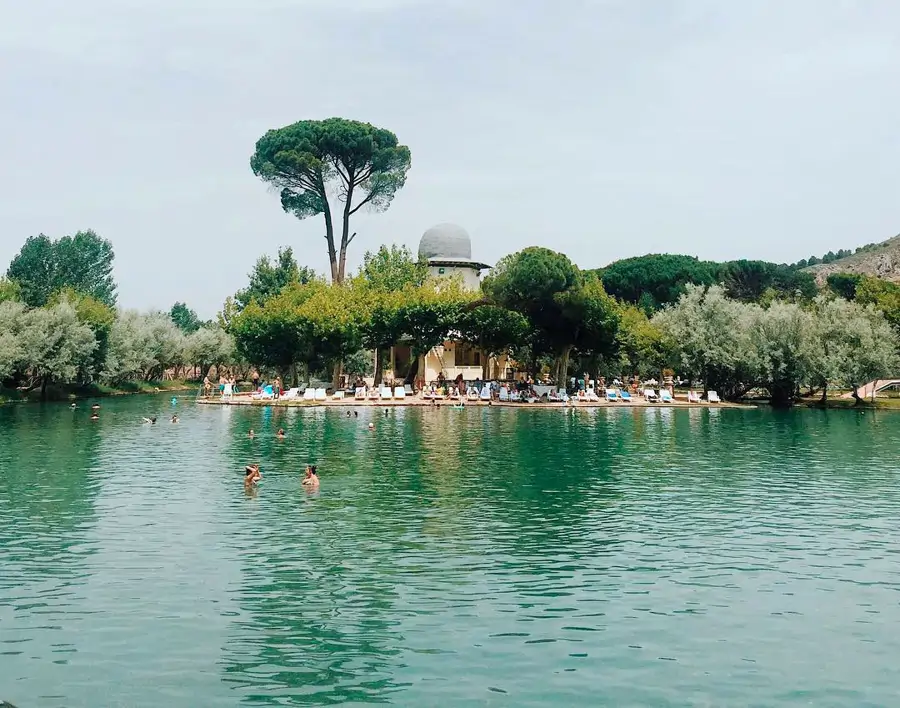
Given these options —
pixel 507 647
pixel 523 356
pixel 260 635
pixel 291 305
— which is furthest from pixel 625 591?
pixel 523 356

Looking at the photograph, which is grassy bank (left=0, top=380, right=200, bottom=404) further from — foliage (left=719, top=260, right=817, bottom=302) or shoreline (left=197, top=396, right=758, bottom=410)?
foliage (left=719, top=260, right=817, bottom=302)

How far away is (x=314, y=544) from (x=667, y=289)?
95739 mm

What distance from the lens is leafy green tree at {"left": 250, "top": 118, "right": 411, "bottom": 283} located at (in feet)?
254

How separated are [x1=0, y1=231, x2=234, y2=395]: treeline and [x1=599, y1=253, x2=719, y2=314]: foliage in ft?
156

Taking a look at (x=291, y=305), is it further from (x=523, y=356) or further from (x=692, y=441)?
(x=692, y=441)

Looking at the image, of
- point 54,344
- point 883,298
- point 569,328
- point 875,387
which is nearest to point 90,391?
point 54,344

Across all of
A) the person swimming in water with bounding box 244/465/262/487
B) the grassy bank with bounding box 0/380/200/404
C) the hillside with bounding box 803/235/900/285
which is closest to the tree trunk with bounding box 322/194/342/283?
the grassy bank with bounding box 0/380/200/404

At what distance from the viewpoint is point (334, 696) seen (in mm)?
9930

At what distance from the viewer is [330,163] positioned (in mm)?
80125

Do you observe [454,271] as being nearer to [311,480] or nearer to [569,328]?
[569,328]

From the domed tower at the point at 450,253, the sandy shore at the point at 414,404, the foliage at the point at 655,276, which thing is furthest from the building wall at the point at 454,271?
the foliage at the point at 655,276

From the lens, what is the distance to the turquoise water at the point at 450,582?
34.3 ft

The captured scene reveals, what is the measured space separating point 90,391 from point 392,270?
91.5ft

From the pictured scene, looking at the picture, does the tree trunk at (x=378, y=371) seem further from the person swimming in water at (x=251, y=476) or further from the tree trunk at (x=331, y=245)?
the person swimming in water at (x=251, y=476)
